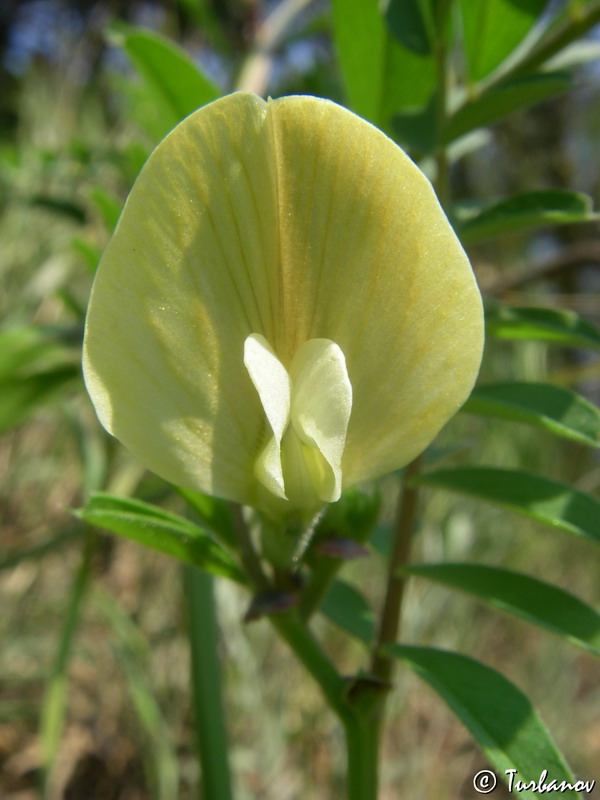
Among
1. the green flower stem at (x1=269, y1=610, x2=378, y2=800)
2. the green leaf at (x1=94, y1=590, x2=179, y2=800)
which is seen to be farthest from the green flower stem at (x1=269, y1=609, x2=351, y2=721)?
the green leaf at (x1=94, y1=590, x2=179, y2=800)

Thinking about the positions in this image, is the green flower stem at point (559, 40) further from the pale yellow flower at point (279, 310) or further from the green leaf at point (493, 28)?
the pale yellow flower at point (279, 310)

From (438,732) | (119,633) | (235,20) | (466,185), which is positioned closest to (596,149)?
(466,185)

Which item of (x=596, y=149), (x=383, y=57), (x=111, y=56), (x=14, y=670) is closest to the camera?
(x=383, y=57)

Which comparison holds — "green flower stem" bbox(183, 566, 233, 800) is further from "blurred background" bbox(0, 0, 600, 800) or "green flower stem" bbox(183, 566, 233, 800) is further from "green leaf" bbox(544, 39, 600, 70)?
"green leaf" bbox(544, 39, 600, 70)

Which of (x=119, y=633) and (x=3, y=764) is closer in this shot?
(x=119, y=633)

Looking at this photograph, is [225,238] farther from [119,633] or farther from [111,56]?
[111,56]

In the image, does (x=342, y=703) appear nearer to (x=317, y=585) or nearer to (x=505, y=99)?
(x=317, y=585)
